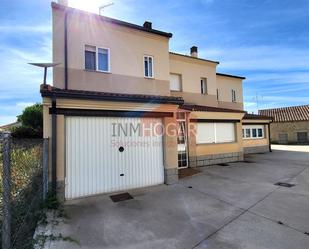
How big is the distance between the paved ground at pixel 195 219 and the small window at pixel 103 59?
5.78m

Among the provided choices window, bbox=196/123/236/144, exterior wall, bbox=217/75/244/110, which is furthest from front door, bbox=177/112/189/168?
exterior wall, bbox=217/75/244/110

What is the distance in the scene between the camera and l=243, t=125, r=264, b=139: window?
18.1 meters

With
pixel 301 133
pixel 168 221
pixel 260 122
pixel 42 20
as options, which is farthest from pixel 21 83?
pixel 301 133

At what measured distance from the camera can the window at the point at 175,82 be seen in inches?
550

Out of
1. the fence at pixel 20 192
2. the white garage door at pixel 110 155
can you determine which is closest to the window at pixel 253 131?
the white garage door at pixel 110 155

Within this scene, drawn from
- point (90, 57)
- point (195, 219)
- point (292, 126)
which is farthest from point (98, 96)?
point (292, 126)

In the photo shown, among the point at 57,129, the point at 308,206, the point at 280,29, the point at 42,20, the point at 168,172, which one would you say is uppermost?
the point at 280,29

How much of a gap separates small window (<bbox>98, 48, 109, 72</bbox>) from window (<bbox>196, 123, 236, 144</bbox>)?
6371 mm

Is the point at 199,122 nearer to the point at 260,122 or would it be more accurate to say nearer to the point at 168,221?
the point at 168,221

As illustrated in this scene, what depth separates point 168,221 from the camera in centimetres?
488

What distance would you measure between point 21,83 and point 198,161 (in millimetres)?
12945

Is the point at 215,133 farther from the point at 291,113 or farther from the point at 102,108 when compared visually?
the point at 291,113

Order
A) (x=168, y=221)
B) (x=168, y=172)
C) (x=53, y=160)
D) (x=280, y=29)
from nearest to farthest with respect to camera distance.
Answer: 1. (x=168, y=221)
2. (x=53, y=160)
3. (x=168, y=172)
4. (x=280, y=29)

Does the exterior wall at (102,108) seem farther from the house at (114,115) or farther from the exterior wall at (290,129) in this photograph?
the exterior wall at (290,129)
